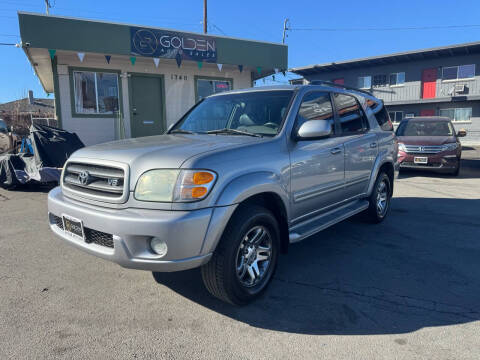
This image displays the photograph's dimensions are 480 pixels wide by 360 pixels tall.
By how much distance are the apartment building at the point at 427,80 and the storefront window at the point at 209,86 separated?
1903 centimetres

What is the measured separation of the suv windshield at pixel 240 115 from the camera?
11.3 feet

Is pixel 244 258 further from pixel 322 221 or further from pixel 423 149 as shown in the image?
pixel 423 149

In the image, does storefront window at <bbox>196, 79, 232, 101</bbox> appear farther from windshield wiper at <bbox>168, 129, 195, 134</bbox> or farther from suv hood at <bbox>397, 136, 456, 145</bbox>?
windshield wiper at <bbox>168, 129, 195, 134</bbox>

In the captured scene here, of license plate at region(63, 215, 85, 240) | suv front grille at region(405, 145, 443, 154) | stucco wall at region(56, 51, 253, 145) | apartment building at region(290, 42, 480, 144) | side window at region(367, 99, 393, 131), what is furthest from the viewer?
apartment building at region(290, 42, 480, 144)

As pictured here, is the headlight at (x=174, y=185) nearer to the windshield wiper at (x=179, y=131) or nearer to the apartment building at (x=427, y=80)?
the windshield wiper at (x=179, y=131)

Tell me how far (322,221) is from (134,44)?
8611 mm

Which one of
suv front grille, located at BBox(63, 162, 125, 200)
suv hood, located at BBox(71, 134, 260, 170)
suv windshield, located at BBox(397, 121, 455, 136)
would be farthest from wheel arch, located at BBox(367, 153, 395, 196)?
suv windshield, located at BBox(397, 121, 455, 136)

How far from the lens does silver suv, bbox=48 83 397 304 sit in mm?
2426

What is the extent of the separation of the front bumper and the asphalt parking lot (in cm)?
54

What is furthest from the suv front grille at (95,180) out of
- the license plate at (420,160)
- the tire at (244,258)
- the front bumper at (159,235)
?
the license plate at (420,160)

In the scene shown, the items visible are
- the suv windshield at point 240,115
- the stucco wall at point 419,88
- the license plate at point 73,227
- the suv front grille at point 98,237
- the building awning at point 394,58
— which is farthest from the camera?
the stucco wall at point 419,88

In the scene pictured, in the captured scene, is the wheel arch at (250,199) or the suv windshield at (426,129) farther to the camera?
the suv windshield at (426,129)

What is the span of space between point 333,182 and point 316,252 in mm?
850

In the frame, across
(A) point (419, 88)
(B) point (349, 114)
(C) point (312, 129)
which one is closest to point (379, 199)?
(B) point (349, 114)
